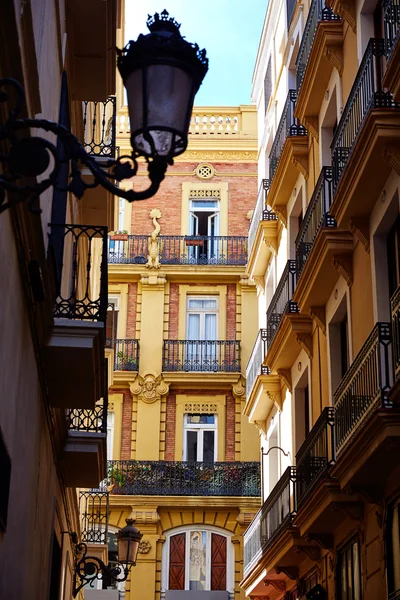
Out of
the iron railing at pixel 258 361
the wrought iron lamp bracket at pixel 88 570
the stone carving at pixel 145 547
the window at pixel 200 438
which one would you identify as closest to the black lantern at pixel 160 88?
the wrought iron lamp bracket at pixel 88 570

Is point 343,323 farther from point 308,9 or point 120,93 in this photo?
point 120,93

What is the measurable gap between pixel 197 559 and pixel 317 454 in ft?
50.5

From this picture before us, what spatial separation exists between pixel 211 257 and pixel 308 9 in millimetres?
14172

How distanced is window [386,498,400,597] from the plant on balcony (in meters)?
19.6

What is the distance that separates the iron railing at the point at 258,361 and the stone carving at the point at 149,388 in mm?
7123

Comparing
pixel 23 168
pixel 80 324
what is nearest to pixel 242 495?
pixel 80 324

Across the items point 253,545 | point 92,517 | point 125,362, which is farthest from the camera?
point 125,362

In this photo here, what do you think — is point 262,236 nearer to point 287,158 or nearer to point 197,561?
point 287,158

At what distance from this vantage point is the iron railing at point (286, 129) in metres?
19.3

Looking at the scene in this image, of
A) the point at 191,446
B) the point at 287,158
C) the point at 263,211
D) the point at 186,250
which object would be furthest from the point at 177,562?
the point at 287,158

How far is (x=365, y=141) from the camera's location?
11.8 m

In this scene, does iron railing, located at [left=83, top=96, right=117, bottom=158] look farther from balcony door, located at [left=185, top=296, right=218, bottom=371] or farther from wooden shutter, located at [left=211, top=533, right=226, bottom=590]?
wooden shutter, located at [left=211, top=533, right=226, bottom=590]

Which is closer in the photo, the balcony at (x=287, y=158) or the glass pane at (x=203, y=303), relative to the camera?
the balcony at (x=287, y=158)

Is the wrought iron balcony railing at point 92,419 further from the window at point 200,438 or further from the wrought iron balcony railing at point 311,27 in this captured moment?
the window at point 200,438
